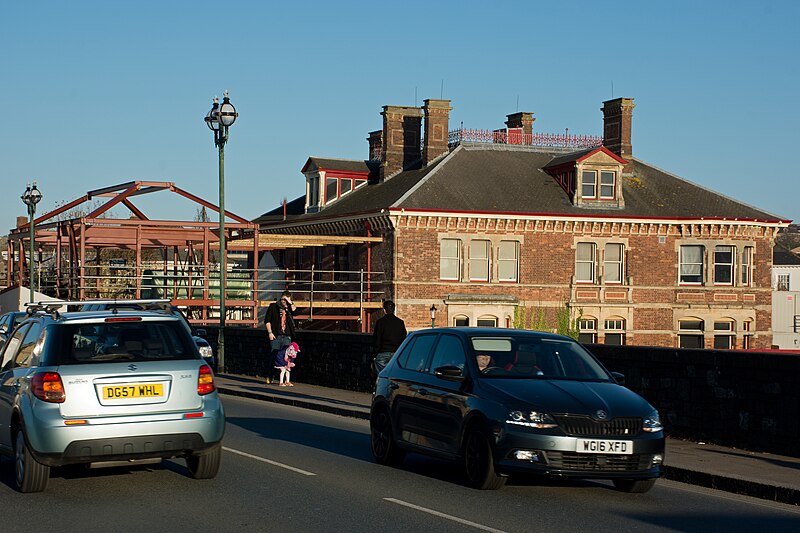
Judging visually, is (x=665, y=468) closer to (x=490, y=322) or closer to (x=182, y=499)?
(x=182, y=499)

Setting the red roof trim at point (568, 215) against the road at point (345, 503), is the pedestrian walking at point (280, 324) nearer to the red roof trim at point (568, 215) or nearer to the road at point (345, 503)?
the road at point (345, 503)

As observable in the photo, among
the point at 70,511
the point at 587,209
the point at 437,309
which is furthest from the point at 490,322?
the point at 70,511

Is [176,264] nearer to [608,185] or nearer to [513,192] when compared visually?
[513,192]

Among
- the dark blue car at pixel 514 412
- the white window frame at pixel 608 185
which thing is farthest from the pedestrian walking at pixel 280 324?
the white window frame at pixel 608 185

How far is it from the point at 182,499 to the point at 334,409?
32.1 ft

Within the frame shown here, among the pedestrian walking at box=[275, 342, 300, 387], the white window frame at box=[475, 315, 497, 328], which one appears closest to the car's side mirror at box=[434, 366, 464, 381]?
the pedestrian walking at box=[275, 342, 300, 387]

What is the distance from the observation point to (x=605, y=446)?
10.7m

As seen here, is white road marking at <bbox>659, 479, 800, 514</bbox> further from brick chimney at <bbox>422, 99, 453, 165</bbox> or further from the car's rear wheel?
brick chimney at <bbox>422, 99, 453, 165</bbox>

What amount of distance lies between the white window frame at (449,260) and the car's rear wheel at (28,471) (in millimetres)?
43465

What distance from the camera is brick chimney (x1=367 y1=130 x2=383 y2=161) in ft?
215

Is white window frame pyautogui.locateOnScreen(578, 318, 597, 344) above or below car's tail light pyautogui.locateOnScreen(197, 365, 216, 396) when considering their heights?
below

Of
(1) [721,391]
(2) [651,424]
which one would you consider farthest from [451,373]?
(1) [721,391]

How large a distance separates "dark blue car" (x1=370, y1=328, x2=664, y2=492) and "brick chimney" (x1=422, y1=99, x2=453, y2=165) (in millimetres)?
44847

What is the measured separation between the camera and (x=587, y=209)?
185 ft
